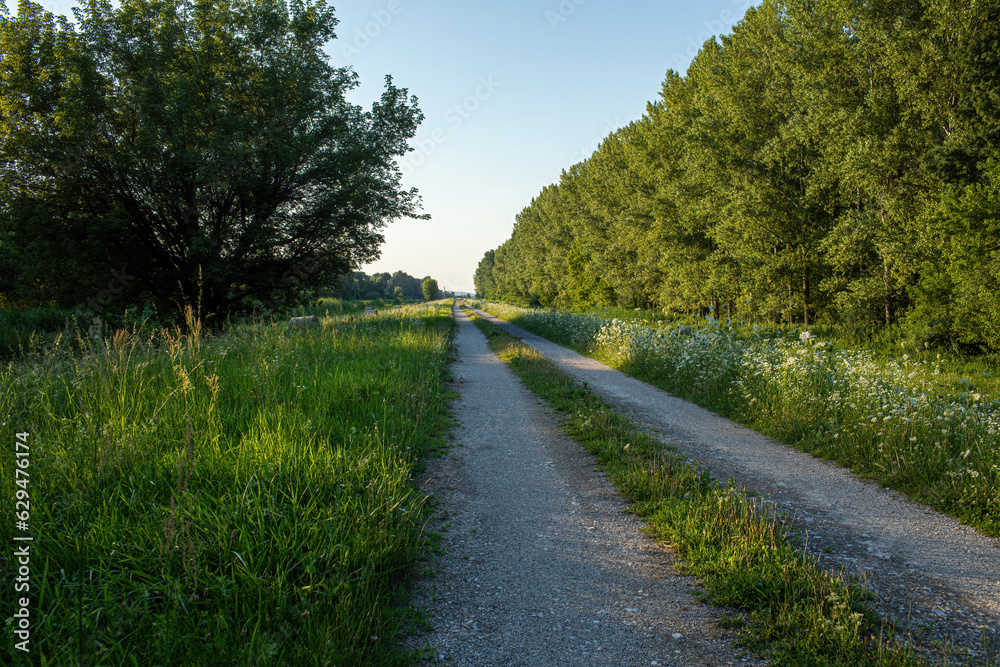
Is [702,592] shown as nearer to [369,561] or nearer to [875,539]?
[875,539]

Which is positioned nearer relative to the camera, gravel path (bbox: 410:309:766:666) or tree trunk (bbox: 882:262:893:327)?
gravel path (bbox: 410:309:766:666)

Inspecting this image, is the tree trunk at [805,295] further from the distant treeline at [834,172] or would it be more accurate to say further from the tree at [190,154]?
the tree at [190,154]

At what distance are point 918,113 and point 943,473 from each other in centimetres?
1498

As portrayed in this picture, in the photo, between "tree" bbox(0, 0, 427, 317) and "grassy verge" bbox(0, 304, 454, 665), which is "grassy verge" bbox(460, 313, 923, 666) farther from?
"tree" bbox(0, 0, 427, 317)

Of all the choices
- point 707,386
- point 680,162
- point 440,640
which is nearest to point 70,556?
point 440,640

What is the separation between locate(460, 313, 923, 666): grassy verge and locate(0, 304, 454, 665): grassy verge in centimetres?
218

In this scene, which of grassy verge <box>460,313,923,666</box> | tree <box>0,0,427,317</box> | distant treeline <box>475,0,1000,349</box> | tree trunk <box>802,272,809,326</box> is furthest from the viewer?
tree trunk <box>802,272,809,326</box>

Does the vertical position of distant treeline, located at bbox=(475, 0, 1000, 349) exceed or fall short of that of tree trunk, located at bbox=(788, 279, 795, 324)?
it exceeds it

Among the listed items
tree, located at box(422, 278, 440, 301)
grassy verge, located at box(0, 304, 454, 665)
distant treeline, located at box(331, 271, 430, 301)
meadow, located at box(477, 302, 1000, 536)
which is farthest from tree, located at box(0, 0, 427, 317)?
tree, located at box(422, 278, 440, 301)

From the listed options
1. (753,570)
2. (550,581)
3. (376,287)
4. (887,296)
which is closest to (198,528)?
(550,581)

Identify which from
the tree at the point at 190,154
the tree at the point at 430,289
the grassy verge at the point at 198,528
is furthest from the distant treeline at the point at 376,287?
the grassy verge at the point at 198,528

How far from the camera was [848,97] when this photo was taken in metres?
15.1

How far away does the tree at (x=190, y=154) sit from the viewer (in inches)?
531

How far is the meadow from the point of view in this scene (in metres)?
4.69
